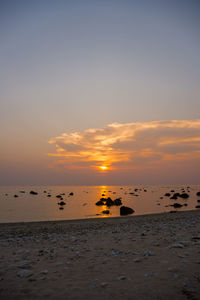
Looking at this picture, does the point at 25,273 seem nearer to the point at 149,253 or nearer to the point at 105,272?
the point at 105,272

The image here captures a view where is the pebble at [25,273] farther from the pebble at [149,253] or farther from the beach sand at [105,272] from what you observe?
the pebble at [149,253]

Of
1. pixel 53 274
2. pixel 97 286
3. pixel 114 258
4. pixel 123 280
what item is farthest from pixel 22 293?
pixel 114 258

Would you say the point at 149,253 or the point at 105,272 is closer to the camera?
the point at 105,272

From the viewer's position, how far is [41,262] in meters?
8.73

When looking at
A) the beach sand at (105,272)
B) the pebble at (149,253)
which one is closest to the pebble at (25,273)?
the beach sand at (105,272)

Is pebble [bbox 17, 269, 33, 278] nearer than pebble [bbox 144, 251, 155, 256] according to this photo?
Yes

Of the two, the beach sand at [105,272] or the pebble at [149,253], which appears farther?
the pebble at [149,253]

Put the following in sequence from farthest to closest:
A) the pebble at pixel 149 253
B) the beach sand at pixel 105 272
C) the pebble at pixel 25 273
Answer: the pebble at pixel 149 253 < the pebble at pixel 25 273 < the beach sand at pixel 105 272

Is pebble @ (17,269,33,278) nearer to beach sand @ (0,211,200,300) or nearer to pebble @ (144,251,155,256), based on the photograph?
beach sand @ (0,211,200,300)

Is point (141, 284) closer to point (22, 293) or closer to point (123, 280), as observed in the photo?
point (123, 280)

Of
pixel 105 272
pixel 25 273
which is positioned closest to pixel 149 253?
pixel 105 272

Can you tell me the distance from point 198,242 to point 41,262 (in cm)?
748

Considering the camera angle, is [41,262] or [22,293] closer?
[22,293]

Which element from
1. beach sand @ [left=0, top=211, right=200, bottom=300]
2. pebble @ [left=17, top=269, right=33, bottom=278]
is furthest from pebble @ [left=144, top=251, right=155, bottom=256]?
pebble @ [left=17, top=269, right=33, bottom=278]
